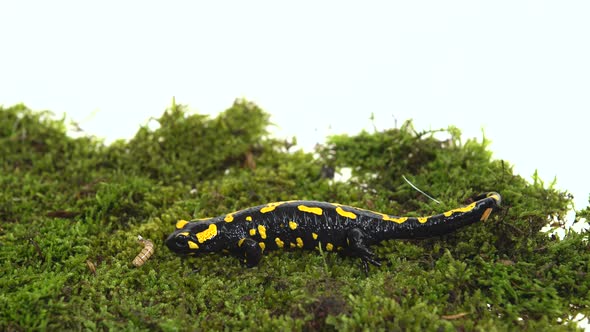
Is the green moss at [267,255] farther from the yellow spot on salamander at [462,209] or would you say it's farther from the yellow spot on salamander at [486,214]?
the yellow spot on salamander at [462,209]

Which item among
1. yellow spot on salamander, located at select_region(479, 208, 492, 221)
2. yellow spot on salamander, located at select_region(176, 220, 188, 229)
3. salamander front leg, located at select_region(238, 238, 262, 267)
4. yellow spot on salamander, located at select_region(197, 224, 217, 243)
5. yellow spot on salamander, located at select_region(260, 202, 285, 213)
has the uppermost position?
yellow spot on salamander, located at select_region(479, 208, 492, 221)

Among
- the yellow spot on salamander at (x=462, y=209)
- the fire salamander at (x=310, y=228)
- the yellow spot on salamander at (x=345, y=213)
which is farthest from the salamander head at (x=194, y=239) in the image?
the yellow spot on salamander at (x=462, y=209)

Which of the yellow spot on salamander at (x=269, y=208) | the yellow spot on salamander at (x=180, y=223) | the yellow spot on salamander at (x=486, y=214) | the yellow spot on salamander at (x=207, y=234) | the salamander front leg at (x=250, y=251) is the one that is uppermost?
the yellow spot on salamander at (x=486, y=214)

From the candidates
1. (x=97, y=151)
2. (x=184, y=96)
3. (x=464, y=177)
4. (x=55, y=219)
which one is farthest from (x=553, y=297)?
(x=184, y=96)

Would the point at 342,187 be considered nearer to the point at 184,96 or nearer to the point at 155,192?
the point at 155,192

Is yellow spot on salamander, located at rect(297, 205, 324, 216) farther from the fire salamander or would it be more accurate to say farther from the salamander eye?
the salamander eye

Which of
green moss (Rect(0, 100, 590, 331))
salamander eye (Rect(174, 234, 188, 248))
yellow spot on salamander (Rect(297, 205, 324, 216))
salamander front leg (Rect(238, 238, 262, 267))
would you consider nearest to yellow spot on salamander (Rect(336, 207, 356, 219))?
yellow spot on salamander (Rect(297, 205, 324, 216))
